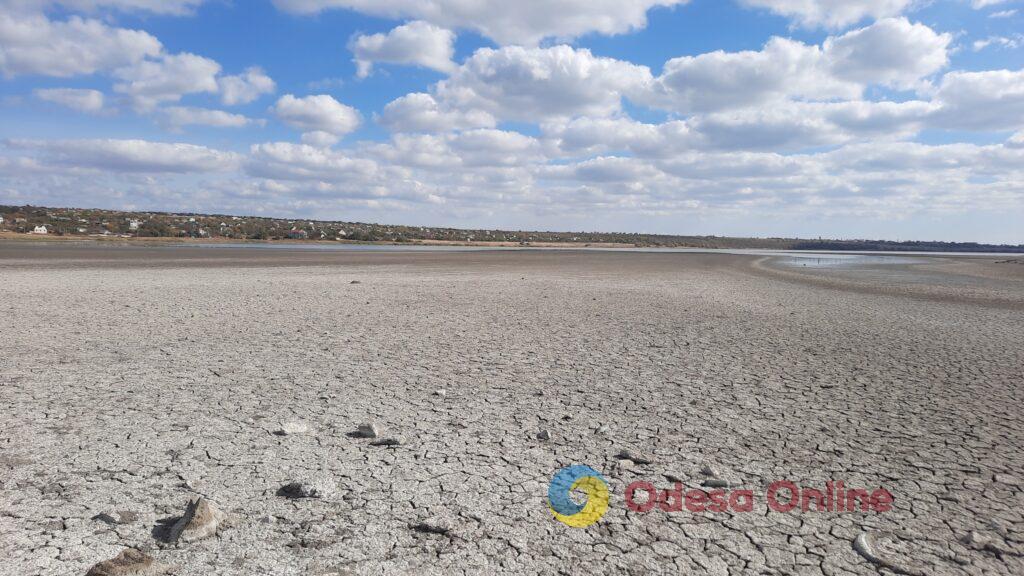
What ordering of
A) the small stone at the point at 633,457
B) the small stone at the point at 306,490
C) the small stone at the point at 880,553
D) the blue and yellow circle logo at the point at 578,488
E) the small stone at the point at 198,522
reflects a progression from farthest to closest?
the small stone at the point at 633,457, the small stone at the point at 306,490, the blue and yellow circle logo at the point at 578,488, the small stone at the point at 198,522, the small stone at the point at 880,553

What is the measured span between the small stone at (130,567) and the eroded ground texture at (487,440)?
0.20 feet

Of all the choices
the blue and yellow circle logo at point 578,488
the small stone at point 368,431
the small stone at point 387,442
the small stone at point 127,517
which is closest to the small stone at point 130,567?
the small stone at point 127,517

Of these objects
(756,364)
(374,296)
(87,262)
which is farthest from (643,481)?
(87,262)

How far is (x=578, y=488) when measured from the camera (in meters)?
3.70

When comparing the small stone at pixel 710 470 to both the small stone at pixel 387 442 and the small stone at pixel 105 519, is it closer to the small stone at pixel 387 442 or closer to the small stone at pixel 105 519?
the small stone at pixel 387 442

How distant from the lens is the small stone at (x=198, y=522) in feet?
9.65

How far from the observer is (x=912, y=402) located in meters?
5.76

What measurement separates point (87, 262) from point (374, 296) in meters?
18.3

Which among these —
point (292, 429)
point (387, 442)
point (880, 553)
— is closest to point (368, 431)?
point (387, 442)

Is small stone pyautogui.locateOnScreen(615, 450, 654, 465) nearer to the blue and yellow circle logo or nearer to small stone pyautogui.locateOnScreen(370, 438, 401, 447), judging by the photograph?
the blue and yellow circle logo

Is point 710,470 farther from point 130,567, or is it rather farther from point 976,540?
point 130,567

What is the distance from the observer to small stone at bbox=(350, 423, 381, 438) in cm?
453

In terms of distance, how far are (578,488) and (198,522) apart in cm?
221

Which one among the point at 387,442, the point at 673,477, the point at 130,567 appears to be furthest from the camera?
the point at 387,442
